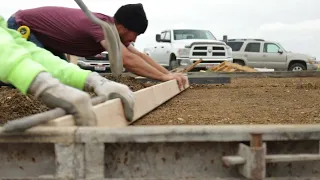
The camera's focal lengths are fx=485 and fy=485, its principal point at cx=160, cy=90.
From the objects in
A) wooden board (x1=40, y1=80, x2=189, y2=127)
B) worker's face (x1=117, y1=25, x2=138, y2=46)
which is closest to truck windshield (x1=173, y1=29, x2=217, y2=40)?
wooden board (x1=40, y1=80, x2=189, y2=127)

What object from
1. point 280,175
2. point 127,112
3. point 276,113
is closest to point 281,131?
point 280,175

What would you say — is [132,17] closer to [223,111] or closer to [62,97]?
[223,111]

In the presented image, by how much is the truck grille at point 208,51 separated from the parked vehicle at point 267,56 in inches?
194

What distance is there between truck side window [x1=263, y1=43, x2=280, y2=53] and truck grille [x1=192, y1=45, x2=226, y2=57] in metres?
5.55

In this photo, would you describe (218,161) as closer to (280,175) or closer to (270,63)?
(280,175)

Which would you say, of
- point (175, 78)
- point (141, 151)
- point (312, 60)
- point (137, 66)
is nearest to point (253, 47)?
point (312, 60)

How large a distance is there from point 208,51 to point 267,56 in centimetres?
645

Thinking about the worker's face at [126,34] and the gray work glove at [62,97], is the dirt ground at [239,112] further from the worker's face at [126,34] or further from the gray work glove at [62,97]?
the gray work glove at [62,97]

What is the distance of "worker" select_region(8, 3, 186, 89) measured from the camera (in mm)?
4875

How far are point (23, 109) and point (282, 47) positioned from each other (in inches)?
886

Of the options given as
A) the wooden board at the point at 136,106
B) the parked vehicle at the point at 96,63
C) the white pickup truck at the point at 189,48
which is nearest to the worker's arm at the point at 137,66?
the wooden board at the point at 136,106

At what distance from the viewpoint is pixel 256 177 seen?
5.49 ft

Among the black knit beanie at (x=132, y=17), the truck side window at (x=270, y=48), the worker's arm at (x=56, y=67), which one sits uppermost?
the black knit beanie at (x=132, y=17)

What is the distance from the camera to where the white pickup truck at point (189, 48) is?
64.3 feet
